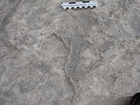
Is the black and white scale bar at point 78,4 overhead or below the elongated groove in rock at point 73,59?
overhead

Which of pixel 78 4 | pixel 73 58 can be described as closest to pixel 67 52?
pixel 73 58

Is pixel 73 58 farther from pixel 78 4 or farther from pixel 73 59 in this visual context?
pixel 78 4

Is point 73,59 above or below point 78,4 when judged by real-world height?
below

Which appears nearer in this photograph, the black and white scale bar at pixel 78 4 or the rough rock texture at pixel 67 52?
the rough rock texture at pixel 67 52

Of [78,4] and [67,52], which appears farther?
[78,4]

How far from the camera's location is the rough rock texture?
69.6 inches

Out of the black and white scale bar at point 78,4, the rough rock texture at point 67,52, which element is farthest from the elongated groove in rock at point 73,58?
the black and white scale bar at point 78,4

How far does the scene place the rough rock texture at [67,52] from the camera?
5.80 ft

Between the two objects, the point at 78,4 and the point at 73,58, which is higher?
the point at 78,4

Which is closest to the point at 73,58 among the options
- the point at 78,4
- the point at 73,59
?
the point at 73,59

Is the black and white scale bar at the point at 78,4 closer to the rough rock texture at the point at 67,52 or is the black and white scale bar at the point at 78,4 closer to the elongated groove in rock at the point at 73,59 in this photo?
the rough rock texture at the point at 67,52

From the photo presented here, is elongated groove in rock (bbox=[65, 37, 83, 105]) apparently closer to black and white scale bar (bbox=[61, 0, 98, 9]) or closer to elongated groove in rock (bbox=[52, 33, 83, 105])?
elongated groove in rock (bbox=[52, 33, 83, 105])

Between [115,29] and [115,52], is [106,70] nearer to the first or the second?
[115,52]

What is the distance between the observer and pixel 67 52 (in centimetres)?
190
